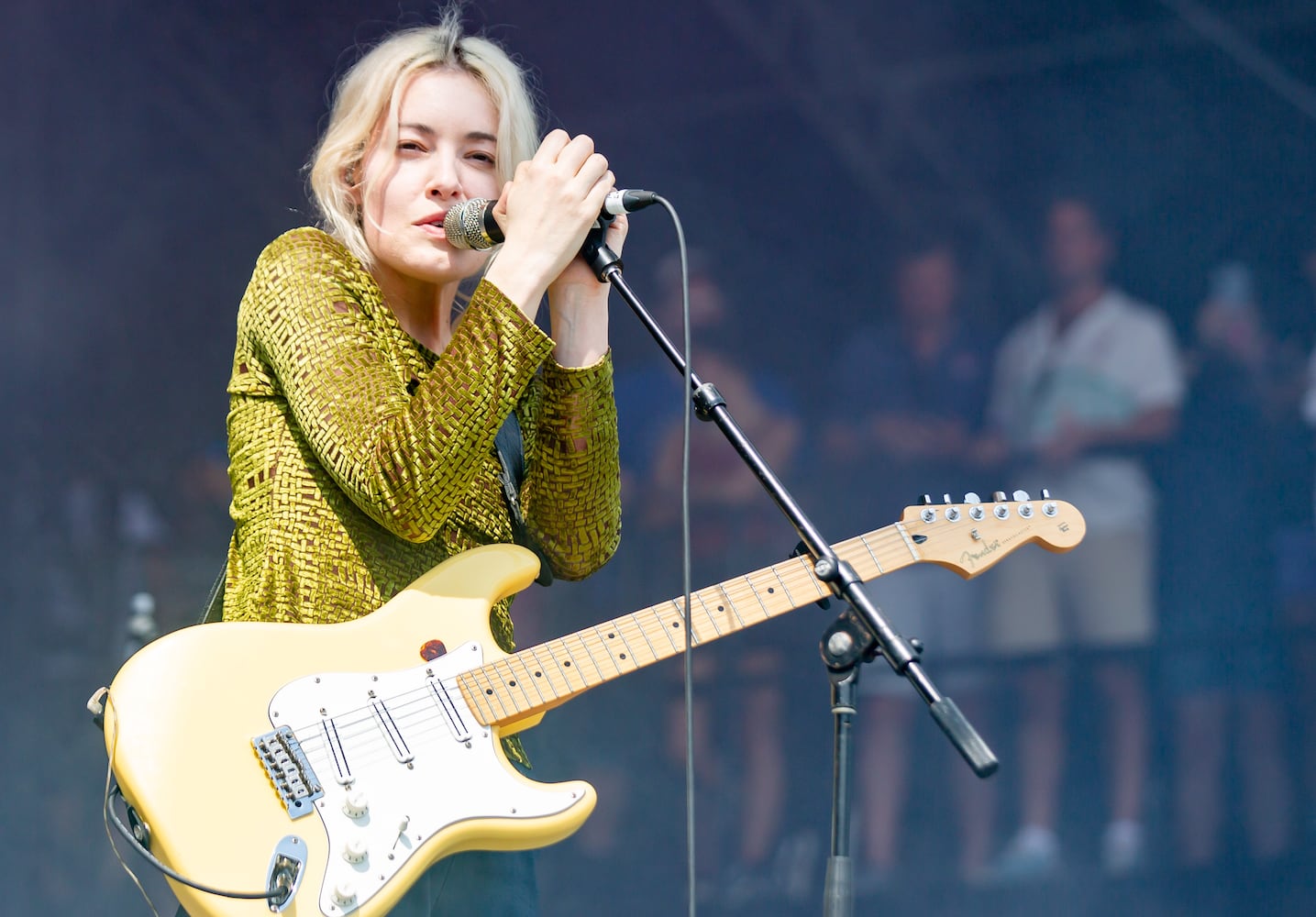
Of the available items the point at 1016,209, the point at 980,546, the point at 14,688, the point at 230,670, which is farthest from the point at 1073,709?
the point at 14,688

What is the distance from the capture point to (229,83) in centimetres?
309

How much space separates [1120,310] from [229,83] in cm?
224

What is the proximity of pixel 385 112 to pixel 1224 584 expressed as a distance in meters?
2.22

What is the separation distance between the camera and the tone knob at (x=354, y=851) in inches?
51.5

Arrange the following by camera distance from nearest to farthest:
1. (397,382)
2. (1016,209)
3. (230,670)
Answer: (230,670)
(397,382)
(1016,209)

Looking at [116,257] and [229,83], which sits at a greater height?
[229,83]

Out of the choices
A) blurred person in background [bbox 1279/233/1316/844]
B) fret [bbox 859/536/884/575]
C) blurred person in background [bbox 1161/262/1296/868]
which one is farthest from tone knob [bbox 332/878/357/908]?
blurred person in background [bbox 1279/233/1316/844]

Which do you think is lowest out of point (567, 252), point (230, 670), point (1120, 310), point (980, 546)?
point (230, 670)

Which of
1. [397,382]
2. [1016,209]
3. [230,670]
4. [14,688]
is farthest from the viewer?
[1016,209]

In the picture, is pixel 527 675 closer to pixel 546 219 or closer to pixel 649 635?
pixel 649 635

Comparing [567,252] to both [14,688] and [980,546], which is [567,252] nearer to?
[980,546]

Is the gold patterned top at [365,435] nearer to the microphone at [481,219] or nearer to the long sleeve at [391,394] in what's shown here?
the long sleeve at [391,394]

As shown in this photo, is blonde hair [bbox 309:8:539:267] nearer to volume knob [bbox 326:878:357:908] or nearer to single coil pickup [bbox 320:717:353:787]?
single coil pickup [bbox 320:717:353:787]

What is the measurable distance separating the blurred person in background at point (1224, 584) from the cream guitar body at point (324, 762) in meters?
2.00
